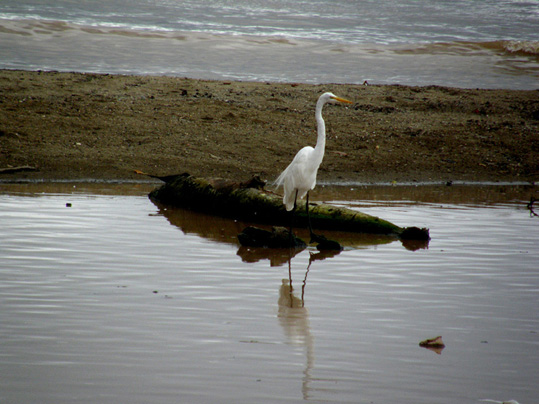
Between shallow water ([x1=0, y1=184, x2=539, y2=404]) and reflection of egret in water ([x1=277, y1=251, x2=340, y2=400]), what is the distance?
12 mm

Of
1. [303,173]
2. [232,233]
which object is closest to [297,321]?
[232,233]

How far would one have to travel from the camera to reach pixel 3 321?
418cm

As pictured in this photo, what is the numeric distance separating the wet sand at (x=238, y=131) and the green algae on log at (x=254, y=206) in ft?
8.83

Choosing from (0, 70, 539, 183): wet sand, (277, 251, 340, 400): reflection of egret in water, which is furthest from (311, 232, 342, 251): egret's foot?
(0, 70, 539, 183): wet sand

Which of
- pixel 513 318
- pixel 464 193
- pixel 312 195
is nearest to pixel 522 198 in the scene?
pixel 464 193

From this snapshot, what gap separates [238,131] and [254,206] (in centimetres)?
553

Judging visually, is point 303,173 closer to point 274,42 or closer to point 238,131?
point 238,131

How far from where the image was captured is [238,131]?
1402 cm

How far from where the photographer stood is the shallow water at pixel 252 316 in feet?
11.2

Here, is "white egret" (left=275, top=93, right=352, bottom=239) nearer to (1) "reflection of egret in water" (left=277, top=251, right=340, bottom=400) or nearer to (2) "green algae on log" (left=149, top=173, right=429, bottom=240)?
(2) "green algae on log" (left=149, top=173, right=429, bottom=240)

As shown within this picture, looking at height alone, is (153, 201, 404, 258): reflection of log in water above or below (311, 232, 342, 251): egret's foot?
below

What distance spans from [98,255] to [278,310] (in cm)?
225

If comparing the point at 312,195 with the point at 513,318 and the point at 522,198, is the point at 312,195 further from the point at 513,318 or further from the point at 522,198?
the point at 513,318

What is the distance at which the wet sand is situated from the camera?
12.6 metres
